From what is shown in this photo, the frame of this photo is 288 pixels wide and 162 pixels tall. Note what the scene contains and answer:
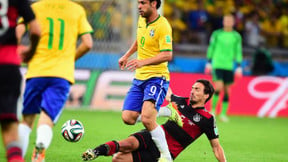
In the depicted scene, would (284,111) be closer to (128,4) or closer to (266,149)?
(128,4)

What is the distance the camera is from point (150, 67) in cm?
798

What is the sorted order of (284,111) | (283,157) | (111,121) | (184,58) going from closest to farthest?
1. (283,157)
2. (111,121)
3. (284,111)
4. (184,58)

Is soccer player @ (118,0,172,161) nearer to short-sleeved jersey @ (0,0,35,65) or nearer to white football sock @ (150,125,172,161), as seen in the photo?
white football sock @ (150,125,172,161)

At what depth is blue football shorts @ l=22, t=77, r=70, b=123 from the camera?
261 inches

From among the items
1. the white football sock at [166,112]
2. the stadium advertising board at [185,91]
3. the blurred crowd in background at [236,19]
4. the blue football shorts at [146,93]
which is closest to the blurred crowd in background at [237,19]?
the blurred crowd in background at [236,19]

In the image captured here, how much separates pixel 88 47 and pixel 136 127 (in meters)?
6.62

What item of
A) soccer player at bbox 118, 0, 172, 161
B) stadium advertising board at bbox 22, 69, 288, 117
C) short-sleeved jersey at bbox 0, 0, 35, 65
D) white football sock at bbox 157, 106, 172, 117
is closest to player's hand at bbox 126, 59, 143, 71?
soccer player at bbox 118, 0, 172, 161

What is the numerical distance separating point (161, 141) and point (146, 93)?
693 mm

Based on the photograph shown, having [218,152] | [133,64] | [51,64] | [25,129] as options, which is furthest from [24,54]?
[218,152]

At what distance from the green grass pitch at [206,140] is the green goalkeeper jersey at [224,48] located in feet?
4.83

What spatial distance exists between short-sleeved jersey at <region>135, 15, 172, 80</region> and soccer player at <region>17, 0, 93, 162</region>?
130 cm

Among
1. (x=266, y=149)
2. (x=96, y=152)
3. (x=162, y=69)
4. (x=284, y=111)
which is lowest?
(x=284, y=111)

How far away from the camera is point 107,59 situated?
18.6 meters

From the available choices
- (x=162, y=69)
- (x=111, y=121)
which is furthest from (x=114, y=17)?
(x=162, y=69)
